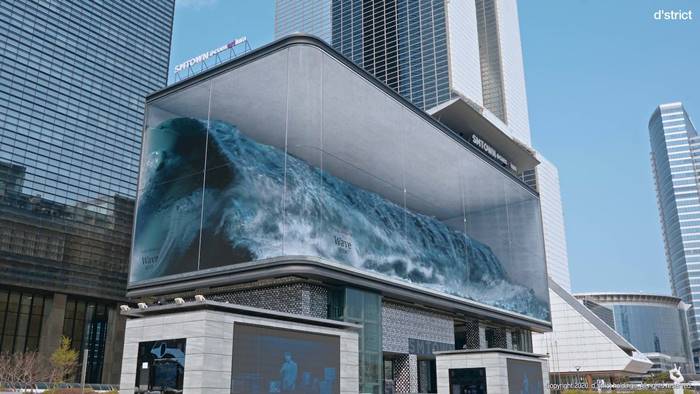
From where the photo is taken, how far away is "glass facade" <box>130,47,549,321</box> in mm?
35406

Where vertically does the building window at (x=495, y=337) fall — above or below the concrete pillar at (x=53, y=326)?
below

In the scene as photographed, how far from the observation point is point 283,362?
2670 cm

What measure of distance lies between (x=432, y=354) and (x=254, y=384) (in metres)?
23.8

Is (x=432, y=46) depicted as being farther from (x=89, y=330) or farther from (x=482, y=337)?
(x=482, y=337)

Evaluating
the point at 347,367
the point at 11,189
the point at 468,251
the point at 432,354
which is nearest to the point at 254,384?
the point at 347,367

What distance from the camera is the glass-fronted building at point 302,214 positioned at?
113ft

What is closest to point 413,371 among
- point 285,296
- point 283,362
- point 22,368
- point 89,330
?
point 285,296

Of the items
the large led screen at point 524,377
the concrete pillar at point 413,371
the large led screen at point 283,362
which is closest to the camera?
the large led screen at point 283,362

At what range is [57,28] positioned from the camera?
286 feet

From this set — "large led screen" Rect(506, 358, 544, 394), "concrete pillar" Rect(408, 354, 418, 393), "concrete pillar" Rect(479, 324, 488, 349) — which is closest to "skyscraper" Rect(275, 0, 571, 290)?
"concrete pillar" Rect(479, 324, 488, 349)

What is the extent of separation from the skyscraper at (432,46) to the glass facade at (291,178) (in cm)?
6963

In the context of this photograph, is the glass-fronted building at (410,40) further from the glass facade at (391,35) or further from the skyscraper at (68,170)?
the skyscraper at (68,170)

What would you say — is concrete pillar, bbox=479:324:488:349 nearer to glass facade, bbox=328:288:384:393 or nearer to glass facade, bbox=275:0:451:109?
glass facade, bbox=328:288:384:393

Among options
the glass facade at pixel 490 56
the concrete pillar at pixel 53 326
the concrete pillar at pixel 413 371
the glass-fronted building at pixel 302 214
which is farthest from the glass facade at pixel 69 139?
the glass facade at pixel 490 56
